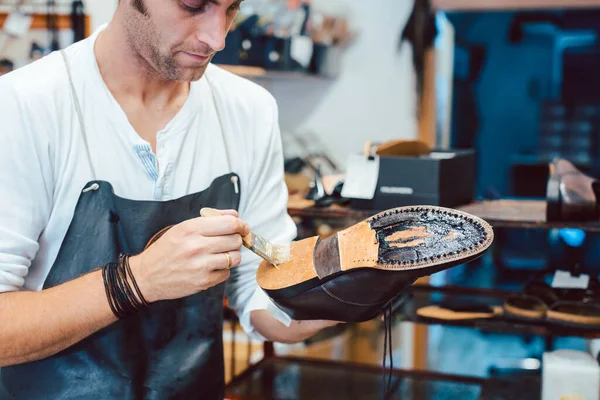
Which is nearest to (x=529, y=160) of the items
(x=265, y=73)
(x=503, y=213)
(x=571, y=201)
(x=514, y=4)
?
(x=514, y=4)

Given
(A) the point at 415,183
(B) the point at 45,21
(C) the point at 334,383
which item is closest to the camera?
(A) the point at 415,183

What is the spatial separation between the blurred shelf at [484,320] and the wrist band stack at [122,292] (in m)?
1.39

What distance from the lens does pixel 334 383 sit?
9.08 feet

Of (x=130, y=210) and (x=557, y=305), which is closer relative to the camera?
(x=130, y=210)

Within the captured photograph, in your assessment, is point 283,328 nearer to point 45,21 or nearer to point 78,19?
point 78,19

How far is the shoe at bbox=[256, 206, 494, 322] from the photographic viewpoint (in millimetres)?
1066

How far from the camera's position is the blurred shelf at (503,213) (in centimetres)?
214

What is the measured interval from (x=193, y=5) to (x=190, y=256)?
1.40 feet

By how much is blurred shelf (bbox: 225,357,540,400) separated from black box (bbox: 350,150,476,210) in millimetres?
725

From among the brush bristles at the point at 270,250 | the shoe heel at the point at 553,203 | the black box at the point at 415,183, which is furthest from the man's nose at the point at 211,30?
the shoe heel at the point at 553,203

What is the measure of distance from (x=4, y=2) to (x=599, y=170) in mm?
4658

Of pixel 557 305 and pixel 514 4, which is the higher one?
pixel 514 4

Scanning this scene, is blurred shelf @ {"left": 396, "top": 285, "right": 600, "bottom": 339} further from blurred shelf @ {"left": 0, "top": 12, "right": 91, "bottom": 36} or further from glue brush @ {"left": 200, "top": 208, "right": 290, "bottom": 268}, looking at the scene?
blurred shelf @ {"left": 0, "top": 12, "right": 91, "bottom": 36}

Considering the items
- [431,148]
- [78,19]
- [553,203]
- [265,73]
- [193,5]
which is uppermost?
[78,19]
